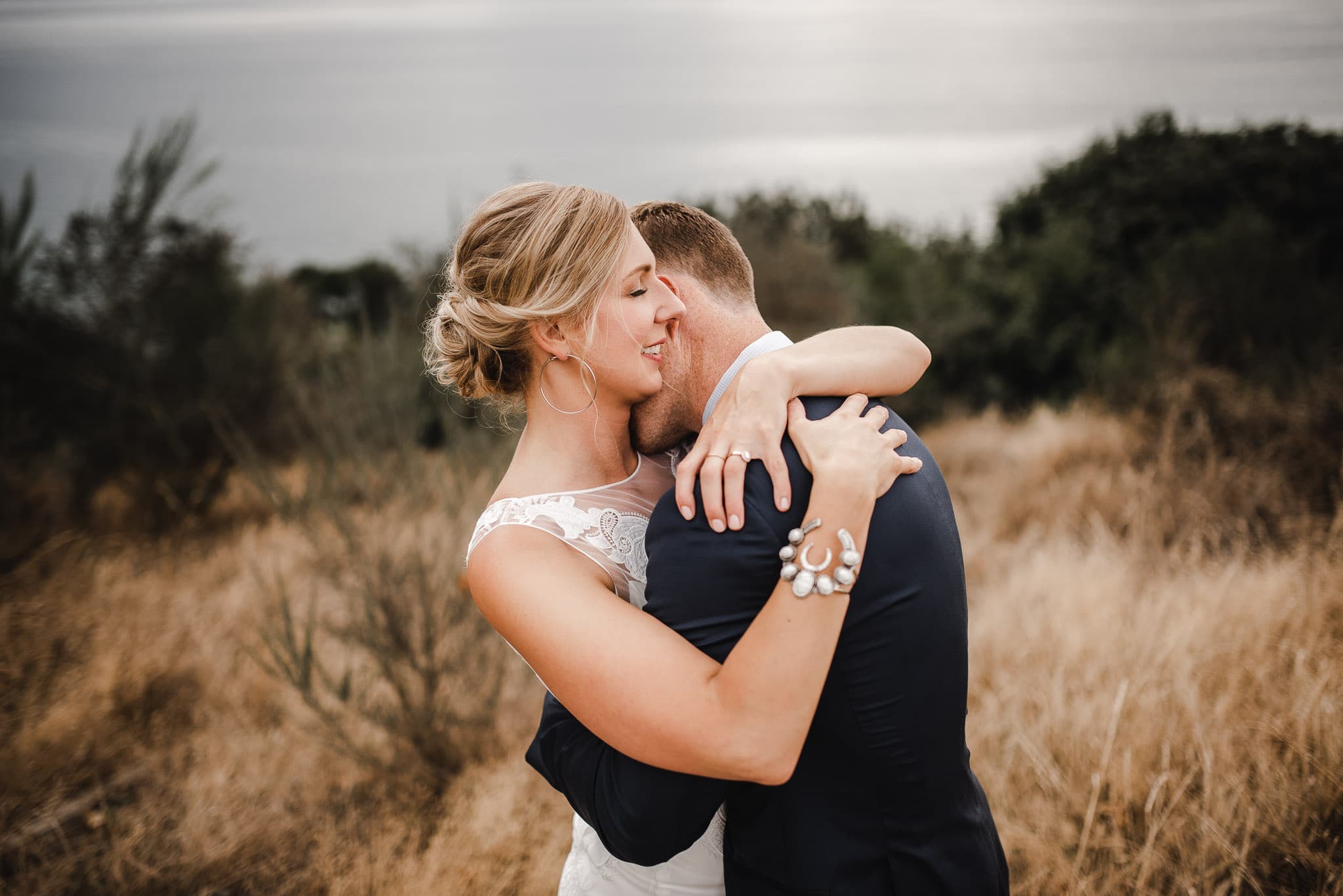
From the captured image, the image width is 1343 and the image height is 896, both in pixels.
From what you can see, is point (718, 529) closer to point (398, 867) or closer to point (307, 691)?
point (398, 867)

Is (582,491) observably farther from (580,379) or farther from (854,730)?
(854,730)

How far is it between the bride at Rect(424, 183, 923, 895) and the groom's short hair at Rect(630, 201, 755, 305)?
12cm

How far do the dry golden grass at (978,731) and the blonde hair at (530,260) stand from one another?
6.72 ft

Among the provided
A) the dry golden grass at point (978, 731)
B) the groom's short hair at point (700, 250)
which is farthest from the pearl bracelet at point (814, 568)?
the dry golden grass at point (978, 731)

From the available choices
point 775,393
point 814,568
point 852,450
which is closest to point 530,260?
point 775,393

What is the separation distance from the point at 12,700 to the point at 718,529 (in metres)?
5.34

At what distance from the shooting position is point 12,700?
4477mm

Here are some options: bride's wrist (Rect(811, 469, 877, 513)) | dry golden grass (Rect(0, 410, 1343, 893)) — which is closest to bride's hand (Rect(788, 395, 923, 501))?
bride's wrist (Rect(811, 469, 877, 513))

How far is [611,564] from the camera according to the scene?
5.63 ft

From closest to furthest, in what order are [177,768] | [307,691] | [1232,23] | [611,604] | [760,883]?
[611,604]
[760,883]
[307,691]
[177,768]
[1232,23]

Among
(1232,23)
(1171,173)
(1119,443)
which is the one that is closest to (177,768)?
(1119,443)

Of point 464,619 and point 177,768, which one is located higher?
point 464,619

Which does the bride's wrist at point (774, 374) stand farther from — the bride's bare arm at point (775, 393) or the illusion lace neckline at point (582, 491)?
the illusion lace neckline at point (582, 491)

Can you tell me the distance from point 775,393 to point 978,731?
321 centimetres
